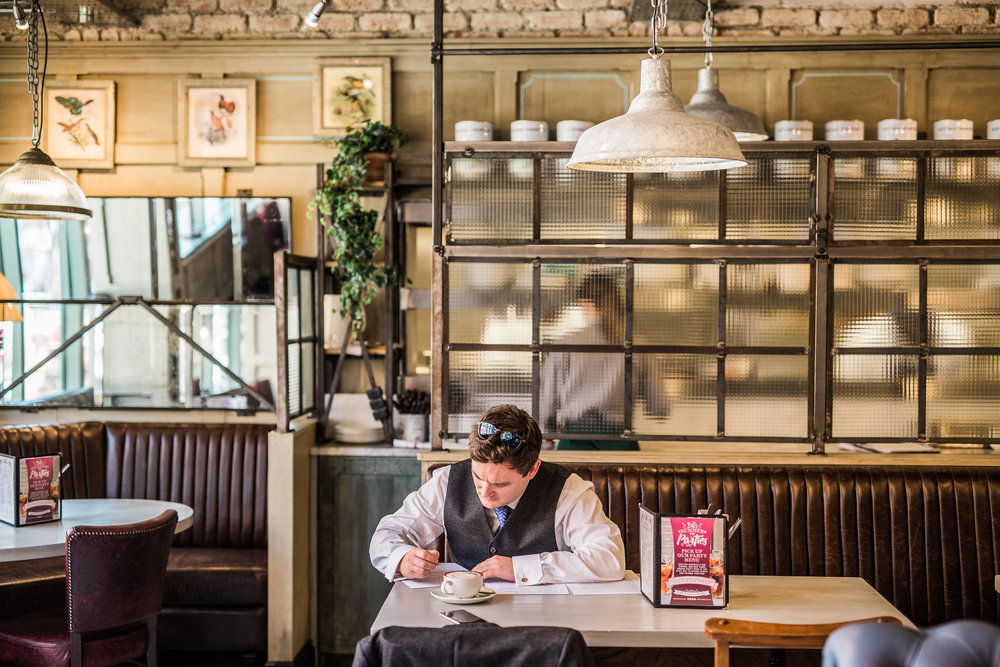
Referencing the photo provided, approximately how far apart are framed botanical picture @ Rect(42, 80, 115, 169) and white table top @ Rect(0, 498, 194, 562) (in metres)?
2.22

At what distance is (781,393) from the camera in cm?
398

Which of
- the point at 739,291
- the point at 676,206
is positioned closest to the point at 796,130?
the point at 676,206

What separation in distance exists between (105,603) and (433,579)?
1.26 m

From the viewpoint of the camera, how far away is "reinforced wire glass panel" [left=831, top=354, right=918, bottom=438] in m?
3.97

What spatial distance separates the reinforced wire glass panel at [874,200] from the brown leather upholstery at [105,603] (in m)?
3.21

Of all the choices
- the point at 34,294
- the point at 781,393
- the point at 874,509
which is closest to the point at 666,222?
the point at 781,393

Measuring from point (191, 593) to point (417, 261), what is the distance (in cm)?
213

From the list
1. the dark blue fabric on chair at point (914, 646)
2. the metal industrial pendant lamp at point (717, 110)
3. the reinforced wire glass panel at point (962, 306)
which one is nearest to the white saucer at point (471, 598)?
the dark blue fabric on chair at point (914, 646)

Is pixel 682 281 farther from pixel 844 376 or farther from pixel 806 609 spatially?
pixel 806 609

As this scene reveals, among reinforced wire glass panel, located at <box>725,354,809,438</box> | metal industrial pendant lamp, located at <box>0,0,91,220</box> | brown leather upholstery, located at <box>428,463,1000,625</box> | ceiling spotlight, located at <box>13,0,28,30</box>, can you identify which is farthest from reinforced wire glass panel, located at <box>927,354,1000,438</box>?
ceiling spotlight, located at <box>13,0,28,30</box>

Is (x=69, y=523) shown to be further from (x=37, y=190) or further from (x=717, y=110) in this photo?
(x=717, y=110)

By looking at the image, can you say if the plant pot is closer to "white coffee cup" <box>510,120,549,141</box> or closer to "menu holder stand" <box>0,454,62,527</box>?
"white coffee cup" <box>510,120,549,141</box>

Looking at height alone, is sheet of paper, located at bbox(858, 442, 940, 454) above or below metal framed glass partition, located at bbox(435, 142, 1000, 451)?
below

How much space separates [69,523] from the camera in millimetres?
3359
